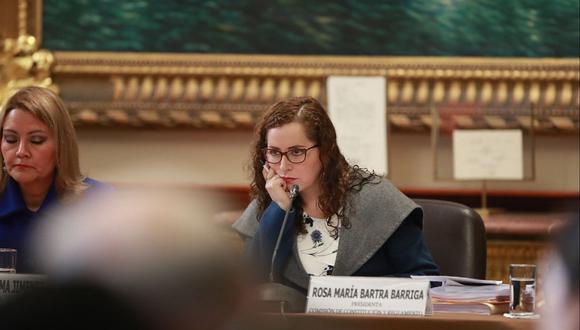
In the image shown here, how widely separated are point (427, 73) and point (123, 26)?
144 centimetres

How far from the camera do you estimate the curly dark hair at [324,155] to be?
3424mm

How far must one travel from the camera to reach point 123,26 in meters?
4.97

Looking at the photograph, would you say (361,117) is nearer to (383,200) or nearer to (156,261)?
(383,200)

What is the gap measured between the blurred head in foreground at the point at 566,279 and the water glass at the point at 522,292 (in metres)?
1.79

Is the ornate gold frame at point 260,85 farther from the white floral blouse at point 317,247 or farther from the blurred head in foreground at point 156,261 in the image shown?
the blurred head in foreground at point 156,261

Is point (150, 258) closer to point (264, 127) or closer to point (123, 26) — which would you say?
point (264, 127)

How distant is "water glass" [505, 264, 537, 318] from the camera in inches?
101

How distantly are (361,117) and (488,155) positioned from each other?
572 mm

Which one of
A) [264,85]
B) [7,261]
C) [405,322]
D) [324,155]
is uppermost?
[264,85]

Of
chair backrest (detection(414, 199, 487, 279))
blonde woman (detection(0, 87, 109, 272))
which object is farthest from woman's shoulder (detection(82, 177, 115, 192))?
chair backrest (detection(414, 199, 487, 279))

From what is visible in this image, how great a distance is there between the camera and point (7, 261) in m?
2.79

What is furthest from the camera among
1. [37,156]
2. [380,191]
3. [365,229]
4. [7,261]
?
[37,156]

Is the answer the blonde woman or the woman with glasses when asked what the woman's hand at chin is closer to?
the woman with glasses

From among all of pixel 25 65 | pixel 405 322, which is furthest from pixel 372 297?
pixel 25 65
